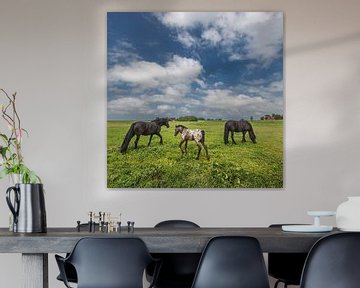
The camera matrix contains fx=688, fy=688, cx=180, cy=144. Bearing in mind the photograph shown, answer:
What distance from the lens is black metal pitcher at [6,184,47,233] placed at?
3.57 metres

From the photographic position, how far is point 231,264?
3373mm

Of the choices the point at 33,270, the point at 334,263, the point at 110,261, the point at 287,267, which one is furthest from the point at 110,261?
the point at 287,267

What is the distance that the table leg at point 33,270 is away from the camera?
11.2 feet

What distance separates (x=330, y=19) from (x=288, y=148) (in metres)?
1.11

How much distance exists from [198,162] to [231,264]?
224 centimetres

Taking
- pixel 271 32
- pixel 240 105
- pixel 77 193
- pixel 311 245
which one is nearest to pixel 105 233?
pixel 311 245

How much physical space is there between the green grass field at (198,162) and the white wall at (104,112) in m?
0.07

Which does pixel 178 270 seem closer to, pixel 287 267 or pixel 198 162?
pixel 287 267

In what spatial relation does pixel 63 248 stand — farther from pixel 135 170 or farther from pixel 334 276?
pixel 135 170

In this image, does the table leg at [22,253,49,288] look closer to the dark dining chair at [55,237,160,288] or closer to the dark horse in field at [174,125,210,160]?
the dark dining chair at [55,237,160,288]

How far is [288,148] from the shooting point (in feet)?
18.3

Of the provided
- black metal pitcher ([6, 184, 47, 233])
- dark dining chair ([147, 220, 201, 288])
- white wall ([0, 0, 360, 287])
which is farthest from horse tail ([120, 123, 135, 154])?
black metal pitcher ([6, 184, 47, 233])

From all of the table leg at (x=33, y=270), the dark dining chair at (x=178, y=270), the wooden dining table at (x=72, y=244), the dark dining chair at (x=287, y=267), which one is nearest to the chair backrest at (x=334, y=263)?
the wooden dining table at (x=72, y=244)

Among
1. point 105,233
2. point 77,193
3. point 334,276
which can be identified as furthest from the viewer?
point 77,193
